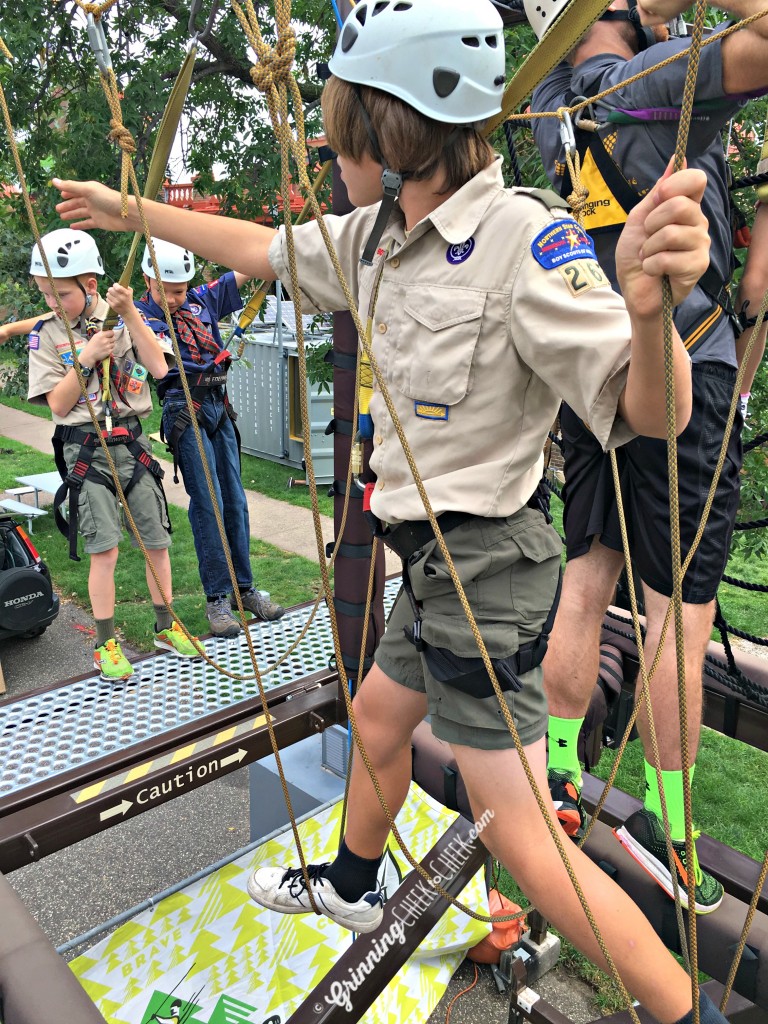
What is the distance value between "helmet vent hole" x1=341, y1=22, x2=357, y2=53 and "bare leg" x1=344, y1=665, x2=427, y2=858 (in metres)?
1.16

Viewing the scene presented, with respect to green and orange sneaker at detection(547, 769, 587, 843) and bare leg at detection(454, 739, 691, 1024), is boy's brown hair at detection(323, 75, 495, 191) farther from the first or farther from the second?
green and orange sneaker at detection(547, 769, 587, 843)

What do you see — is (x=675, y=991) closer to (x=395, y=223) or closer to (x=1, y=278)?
(x=395, y=223)

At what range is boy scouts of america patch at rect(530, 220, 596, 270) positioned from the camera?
1.28 m

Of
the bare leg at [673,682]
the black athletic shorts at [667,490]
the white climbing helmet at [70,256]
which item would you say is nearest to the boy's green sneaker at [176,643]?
the white climbing helmet at [70,256]

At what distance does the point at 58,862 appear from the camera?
344 cm

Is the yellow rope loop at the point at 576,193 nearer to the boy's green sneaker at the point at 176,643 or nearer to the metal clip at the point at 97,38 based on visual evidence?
the metal clip at the point at 97,38

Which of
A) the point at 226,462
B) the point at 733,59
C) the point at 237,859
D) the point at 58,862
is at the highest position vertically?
the point at 733,59

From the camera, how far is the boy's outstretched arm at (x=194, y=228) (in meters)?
1.82

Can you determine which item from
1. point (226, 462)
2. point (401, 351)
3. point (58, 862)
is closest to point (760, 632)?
point (226, 462)

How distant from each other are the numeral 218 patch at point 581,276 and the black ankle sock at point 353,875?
133cm

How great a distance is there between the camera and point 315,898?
1.91 m

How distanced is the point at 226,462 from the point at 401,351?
2636mm

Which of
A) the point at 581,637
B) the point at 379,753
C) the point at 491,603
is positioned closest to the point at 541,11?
the point at 491,603

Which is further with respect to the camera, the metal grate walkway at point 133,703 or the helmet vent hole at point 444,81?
the metal grate walkway at point 133,703
